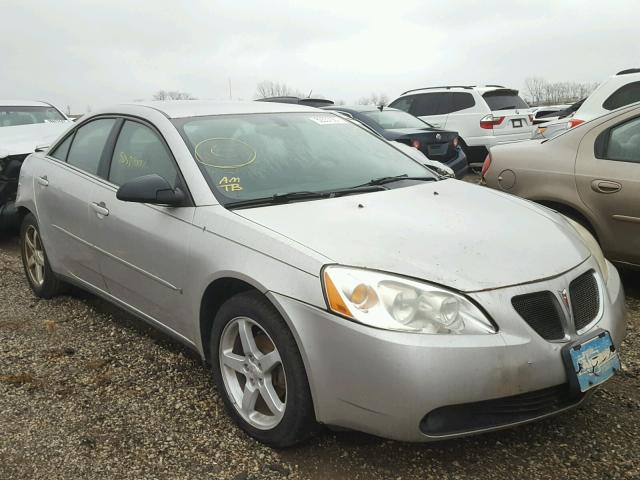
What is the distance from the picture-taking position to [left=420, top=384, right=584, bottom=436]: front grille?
2.25 m

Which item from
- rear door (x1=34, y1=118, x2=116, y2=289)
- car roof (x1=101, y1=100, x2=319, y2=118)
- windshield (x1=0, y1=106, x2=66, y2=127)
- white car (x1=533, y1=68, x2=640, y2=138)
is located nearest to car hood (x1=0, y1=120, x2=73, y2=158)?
windshield (x1=0, y1=106, x2=66, y2=127)

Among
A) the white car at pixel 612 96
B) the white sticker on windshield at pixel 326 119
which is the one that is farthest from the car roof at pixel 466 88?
the white sticker on windshield at pixel 326 119

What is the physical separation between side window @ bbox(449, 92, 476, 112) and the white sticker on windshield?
27.0 ft

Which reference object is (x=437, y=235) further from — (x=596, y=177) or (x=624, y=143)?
(x=624, y=143)

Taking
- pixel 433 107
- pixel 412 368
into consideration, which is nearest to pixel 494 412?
pixel 412 368

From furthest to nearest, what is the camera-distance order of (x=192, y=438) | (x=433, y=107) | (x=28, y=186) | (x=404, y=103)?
(x=404, y=103)
(x=433, y=107)
(x=28, y=186)
(x=192, y=438)

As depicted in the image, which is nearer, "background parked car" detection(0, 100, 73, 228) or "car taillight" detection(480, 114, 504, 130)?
"background parked car" detection(0, 100, 73, 228)

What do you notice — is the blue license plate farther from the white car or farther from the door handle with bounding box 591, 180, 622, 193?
the white car

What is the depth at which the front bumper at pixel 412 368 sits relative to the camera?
7.14 ft

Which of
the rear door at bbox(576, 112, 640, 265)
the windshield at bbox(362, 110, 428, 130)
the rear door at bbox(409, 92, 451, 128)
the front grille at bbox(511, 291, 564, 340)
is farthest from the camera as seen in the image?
the rear door at bbox(409, 92, 451, 128)

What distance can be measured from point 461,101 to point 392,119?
259 cm

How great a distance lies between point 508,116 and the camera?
11.4 metres

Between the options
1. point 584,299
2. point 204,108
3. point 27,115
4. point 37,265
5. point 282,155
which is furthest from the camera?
point 27,115

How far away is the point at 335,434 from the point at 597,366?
43.8 inches
